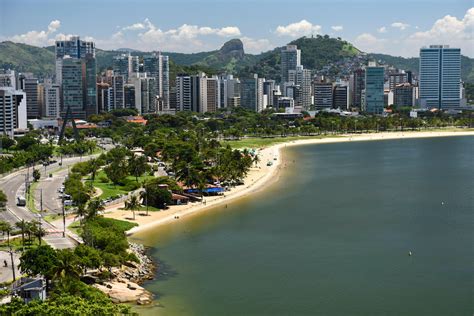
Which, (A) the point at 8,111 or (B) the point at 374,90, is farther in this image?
(B) the point at 374,90

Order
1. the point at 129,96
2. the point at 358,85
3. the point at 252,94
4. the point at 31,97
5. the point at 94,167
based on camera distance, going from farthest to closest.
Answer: the point at 358,85 < the point at 252,94 < the point at 129,96 < the point at 31,97 < the point at 94,167

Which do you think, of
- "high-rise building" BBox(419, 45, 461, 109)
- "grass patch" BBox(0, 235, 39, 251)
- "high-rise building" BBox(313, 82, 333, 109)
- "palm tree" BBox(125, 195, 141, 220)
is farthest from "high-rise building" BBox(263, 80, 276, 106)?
"grass patch" BBox(0, 235, 39, 251)

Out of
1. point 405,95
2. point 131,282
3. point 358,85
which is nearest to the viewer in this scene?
point 131,282

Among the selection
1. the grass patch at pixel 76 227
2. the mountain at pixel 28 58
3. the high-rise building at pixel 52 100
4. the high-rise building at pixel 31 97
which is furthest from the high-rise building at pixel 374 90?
the mountain at pixel 28 58

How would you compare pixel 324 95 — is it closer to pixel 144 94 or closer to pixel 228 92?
pixel 228 92

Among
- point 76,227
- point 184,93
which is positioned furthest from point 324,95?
point 76,227

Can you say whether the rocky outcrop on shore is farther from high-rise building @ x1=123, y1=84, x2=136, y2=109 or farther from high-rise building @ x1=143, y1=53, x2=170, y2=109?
high-rise building @ x1=143, y1=53, x2=170, y2=109
